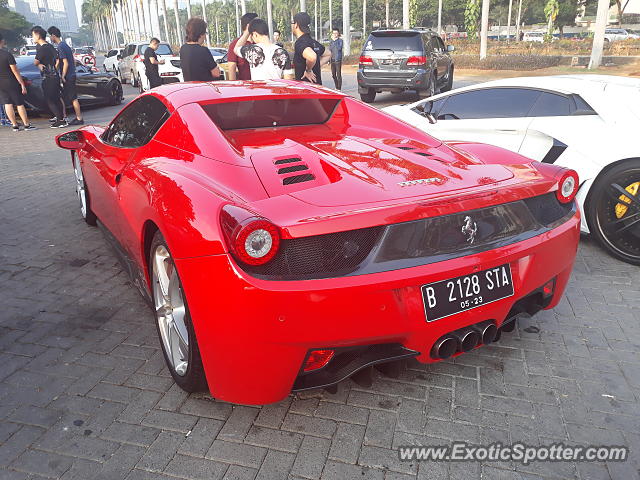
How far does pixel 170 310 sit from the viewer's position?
105 inches

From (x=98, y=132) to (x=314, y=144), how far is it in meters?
2.23

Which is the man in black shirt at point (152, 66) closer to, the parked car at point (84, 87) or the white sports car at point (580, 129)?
the parked car at point (84, 87)

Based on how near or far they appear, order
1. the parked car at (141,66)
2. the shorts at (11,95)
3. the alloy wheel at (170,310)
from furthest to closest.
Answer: the parked car at (141,66) → the shorts at (11,95) → the alloy wheel at (170,310)

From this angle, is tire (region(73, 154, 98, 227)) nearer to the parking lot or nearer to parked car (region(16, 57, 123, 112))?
the parking lot

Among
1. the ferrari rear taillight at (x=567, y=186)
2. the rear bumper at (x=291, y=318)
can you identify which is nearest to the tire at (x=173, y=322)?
the rear bumper at (x=291, y=318)

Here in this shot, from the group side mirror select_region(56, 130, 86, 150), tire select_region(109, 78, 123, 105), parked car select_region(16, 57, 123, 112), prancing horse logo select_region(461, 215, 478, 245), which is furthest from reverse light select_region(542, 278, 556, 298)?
tire select_region(109, 78, 123, 105)

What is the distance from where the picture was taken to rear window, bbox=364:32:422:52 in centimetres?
1343

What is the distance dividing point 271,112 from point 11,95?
998 centimetres

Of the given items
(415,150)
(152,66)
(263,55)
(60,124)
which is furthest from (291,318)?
(152,66)

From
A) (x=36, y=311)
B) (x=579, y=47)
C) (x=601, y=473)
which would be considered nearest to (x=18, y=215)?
(x=36, y=311)

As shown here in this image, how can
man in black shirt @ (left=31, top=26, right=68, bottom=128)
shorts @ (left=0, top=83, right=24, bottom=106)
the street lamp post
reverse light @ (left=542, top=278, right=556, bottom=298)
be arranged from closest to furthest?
reverse light @ (left=542, top=278, right=556, bottom=298)
man in black shirt @ (left=31, top=26, right=68, bottom=128)
shorts @ (left=0, top=83, right=24, bottom=106)
the street lamp post

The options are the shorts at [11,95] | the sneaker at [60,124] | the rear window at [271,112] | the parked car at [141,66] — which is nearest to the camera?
the rear window at [271,112]

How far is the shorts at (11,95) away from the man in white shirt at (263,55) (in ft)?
21.7

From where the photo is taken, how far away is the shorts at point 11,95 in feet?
35.4
